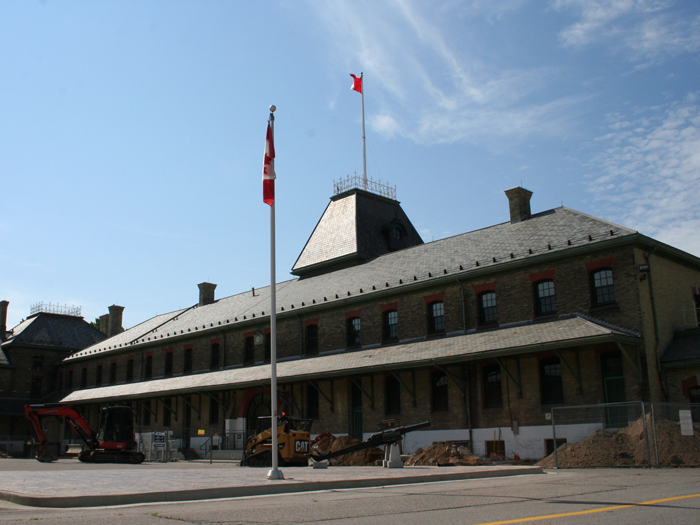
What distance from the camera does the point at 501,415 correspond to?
25641mm

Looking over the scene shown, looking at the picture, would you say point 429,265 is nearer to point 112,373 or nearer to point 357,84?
point 357,84

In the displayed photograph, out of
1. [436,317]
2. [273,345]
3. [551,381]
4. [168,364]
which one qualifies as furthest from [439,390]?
[168,364]

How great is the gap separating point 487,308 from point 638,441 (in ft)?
32.0

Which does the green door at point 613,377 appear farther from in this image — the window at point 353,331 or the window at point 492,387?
the window at point 353,331

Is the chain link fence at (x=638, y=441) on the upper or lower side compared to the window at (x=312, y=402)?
lower

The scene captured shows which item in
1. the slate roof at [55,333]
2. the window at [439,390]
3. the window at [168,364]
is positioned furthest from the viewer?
the slate roof at [55,333]

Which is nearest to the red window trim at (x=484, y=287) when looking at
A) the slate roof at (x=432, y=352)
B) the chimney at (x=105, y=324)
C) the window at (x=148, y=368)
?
the slate roof at (x=432, y=352)

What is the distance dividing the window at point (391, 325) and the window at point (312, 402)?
4950 millimetres

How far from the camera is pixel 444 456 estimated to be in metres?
24.2

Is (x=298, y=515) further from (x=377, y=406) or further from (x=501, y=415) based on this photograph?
(x=377, y=406)

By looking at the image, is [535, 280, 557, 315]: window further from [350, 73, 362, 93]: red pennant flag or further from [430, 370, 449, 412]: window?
[350, 73, 362, 93]: red pennant flag

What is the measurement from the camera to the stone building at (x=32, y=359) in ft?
177

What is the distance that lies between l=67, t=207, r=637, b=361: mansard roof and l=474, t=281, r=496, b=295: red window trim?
0.53 meters

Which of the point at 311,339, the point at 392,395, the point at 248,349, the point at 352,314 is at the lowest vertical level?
the point at 392,395
